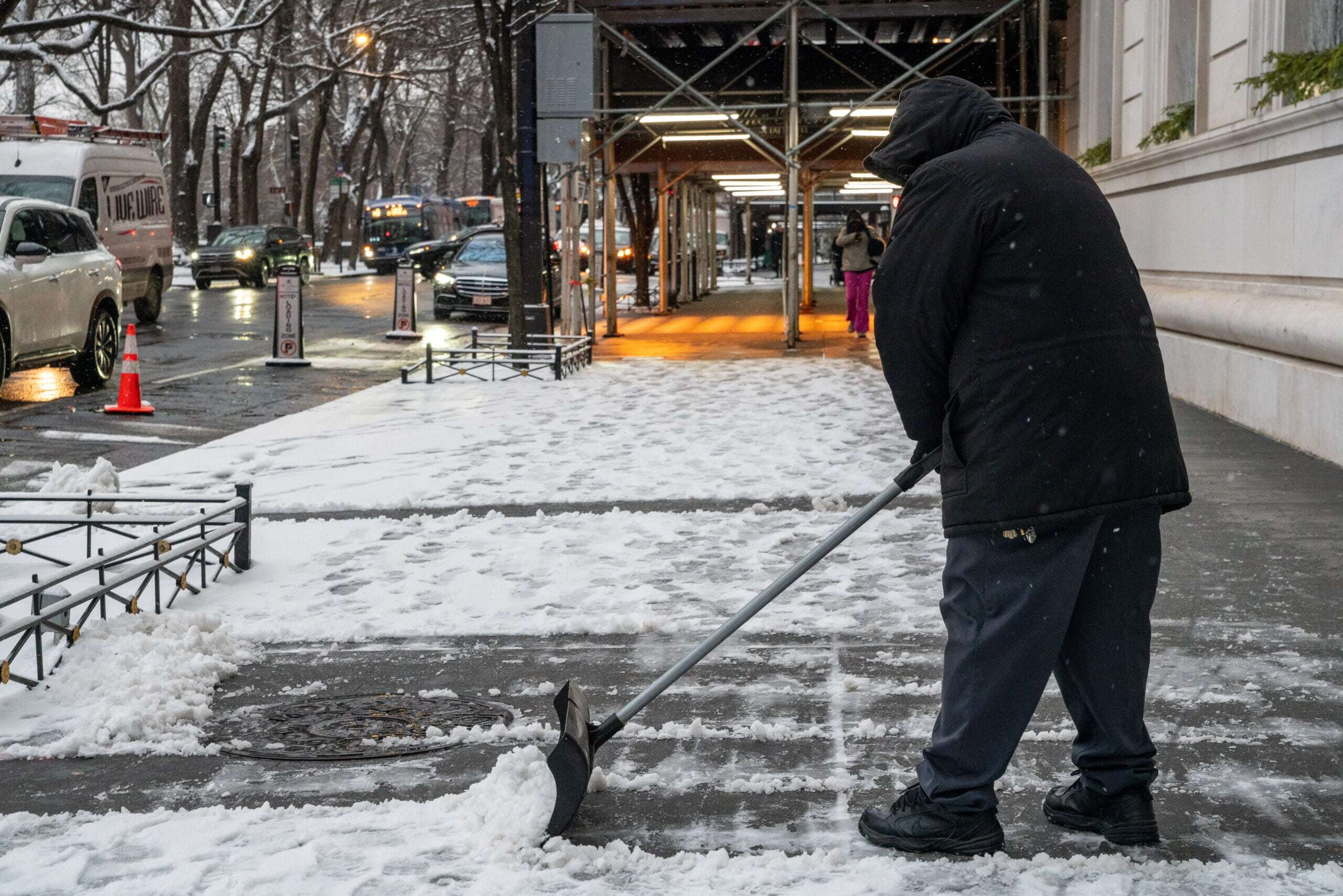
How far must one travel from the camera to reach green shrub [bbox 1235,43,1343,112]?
9.52 meters

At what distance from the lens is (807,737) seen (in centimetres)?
471

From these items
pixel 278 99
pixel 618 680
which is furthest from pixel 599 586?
pixel 278 99

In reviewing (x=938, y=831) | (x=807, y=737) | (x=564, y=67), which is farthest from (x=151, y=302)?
(x=938, y=831)

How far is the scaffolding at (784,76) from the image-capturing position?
63.0 ft

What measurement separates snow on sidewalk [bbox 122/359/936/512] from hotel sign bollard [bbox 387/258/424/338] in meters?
7.38

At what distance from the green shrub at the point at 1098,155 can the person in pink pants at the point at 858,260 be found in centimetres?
347

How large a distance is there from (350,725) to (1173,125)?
1112 cm

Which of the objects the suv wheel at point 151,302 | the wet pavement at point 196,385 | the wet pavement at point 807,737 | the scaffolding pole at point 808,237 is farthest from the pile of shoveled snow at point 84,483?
the scaffolding pole at point 808,237

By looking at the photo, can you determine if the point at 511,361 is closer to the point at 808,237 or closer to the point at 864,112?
the point at 864,112

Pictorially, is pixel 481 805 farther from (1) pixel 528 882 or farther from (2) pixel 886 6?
(2) pixel 886 6

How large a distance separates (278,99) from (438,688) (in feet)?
187

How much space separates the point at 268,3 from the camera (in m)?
34.3

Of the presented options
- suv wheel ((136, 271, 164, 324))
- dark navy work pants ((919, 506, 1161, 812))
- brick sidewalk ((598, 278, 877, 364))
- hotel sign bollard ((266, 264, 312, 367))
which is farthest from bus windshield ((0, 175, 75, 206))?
dark navy work pants ((919, 506, 1161, 812))

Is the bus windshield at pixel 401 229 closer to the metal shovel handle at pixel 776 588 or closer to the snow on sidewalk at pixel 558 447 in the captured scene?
the snow on sidewalk at pixel 558 447
